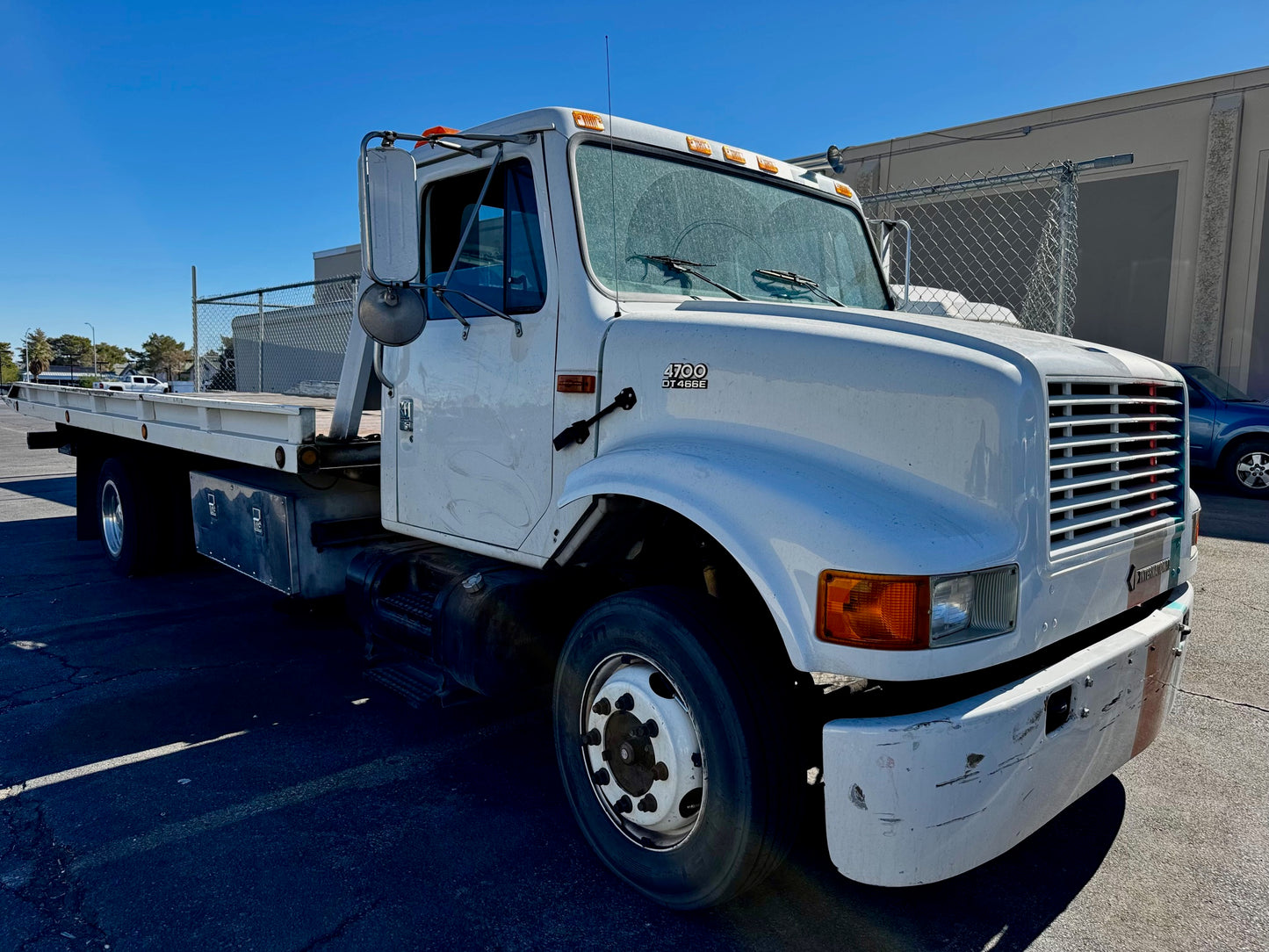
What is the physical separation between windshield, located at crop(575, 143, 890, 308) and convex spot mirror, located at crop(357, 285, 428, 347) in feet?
2.16

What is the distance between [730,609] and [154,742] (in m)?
2.78

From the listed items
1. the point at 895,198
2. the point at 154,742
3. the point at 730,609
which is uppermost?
the point at 895,198

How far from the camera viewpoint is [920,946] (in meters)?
2.57

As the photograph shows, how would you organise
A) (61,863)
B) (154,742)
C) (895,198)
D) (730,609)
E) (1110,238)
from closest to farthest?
(730,609) → (61,863) → (154,742) → (895,198) → (1110,238)

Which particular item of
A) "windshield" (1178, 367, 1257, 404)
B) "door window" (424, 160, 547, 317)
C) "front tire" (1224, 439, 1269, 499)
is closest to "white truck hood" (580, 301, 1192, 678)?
"door window" (424, 160, 547, 317)

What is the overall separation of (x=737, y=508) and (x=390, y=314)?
1.48 metres

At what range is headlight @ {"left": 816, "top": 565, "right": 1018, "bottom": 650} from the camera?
7.00ft

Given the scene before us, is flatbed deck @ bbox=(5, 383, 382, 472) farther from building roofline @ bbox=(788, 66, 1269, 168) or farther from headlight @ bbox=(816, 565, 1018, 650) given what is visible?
building roofline @ bbox=(788, 66, 1269, 168)

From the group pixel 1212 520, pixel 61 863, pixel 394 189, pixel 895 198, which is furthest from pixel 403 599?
pixel 1212 520

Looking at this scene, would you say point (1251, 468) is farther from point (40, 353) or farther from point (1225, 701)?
point (40, 353)

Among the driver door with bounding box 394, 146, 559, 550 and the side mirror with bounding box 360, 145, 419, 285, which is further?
the driver door with bounding box 394, 146, 559, 550

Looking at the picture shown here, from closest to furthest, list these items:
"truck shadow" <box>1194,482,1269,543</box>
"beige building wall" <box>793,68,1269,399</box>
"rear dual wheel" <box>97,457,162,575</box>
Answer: "rear dual wheel" <box>97,457,162,575</box> < "truck shadow" <box>1194,482,1269,543</box> < "beige building wall" <box>793,68,1269,399</box>

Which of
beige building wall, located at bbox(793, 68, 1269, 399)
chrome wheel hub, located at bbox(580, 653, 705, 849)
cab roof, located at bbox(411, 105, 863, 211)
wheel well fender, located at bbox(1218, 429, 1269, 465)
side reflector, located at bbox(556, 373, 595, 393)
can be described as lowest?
chrome wheel hub, located at bbox(580, 653, 705, 849)

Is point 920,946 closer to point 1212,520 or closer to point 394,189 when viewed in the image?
point 394,189
